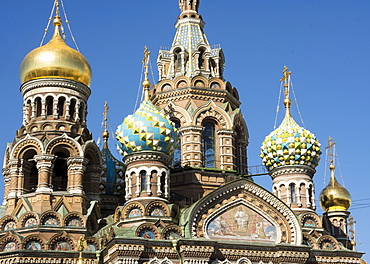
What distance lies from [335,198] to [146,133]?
929 cm

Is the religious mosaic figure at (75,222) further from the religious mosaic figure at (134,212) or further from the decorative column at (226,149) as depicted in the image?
the decorative column at (226,149)

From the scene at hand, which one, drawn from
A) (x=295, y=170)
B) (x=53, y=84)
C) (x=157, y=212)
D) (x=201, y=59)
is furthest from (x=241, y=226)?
(x=201, y=59)

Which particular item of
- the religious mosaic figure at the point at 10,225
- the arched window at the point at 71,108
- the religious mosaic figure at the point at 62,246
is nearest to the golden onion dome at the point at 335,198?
the arched window at the point at 71,108

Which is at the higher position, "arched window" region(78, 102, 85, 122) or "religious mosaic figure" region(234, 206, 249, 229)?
"arched window" region(78, 102, 85, 122)

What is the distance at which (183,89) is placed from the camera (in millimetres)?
27750

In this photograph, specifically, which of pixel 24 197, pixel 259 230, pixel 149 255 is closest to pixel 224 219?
pixel 259 230

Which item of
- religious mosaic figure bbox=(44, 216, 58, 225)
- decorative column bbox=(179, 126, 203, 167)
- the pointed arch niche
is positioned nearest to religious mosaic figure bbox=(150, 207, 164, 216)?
the pointed arch niche

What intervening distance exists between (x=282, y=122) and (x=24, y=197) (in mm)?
8385

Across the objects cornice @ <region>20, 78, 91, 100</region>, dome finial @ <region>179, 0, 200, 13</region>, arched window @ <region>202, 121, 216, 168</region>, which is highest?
dome finial @ <region>179, 0, 200, 13</region>

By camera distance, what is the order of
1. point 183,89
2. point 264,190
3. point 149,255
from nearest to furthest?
point 149,255
point 264,190
point 183,89

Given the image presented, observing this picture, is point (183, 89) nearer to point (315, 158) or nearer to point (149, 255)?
point (315, 158)

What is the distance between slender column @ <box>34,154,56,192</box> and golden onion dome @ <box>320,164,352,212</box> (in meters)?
10.7

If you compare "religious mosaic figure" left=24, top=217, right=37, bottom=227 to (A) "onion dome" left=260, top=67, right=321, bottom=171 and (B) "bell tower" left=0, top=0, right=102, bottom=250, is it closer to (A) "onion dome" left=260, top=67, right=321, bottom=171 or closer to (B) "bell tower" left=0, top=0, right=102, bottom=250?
(B) "bell tower" left=0, top=0, right=102, bottom=250

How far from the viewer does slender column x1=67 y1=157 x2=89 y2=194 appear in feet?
80.9
